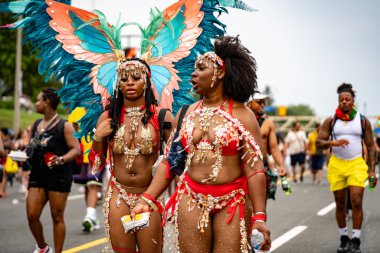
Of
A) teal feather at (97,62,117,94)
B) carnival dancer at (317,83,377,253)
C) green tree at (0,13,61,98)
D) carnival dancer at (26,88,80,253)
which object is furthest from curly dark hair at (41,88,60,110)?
green tree at (0,13,61,98)

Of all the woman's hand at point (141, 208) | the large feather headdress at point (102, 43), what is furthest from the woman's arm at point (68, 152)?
the woman's hand at point (141, 208)

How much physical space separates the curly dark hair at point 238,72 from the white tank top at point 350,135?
4.81 m

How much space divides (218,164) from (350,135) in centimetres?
514

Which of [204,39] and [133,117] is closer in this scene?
[133,117]

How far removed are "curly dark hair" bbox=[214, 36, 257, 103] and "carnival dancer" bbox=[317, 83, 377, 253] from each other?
4680mm

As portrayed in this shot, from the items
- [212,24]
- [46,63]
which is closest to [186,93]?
[212,24]

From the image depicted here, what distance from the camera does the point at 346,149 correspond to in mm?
10141

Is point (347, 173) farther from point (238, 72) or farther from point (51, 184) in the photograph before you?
point (238, 72)

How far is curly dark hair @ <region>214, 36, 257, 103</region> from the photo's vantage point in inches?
215

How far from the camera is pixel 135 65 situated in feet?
21.0

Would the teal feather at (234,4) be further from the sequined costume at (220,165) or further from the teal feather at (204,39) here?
the sequined costume at (220,165)

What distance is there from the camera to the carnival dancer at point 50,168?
869cm

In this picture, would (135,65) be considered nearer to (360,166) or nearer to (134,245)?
(134,245)

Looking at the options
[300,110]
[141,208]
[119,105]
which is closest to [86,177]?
[119,105]
